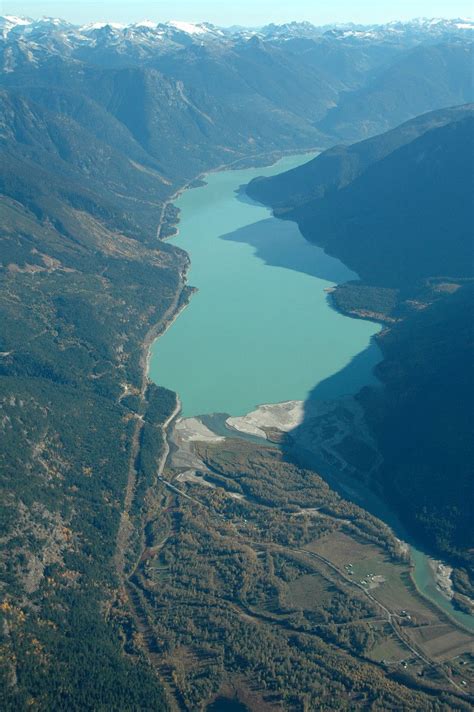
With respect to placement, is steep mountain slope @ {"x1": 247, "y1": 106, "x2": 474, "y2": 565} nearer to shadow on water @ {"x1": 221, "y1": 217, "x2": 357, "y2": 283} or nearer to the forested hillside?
shadow on water @ {"x1": 221, "y1": 217, "x2": 357, "y2": 283}

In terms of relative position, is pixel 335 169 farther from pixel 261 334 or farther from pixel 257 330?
pixel 261 334

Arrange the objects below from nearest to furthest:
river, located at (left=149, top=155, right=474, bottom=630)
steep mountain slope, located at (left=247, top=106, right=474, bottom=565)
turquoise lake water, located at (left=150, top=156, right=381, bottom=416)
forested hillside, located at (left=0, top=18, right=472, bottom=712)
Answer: forested hillside, located at (left=0, top=18, right=472, bottom=712) < steep mountain slope, located at (left=247, top=106, right=474, bottom=565) < river, located at (left=149, top=155, right=474, bottom=630) < turquoise lake water, located at (left=150, top=156, right=381, bottom=416)

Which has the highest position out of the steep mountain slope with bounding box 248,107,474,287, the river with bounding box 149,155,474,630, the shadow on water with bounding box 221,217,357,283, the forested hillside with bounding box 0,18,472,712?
the steep mountain slope with bounding box 248,107,474,287

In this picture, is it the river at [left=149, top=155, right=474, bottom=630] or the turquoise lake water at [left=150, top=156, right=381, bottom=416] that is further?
the turquoise lake water at [left=150, top=156, right=381, bottom=416]

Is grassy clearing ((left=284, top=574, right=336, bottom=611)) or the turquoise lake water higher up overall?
the turquoise lake water

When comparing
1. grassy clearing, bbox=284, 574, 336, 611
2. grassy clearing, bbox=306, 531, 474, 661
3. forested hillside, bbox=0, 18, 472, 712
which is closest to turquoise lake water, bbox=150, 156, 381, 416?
forested hillside, bbox=0, 18, 472, 712

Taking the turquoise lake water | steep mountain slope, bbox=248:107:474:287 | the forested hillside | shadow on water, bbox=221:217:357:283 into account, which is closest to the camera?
the forested hillside
